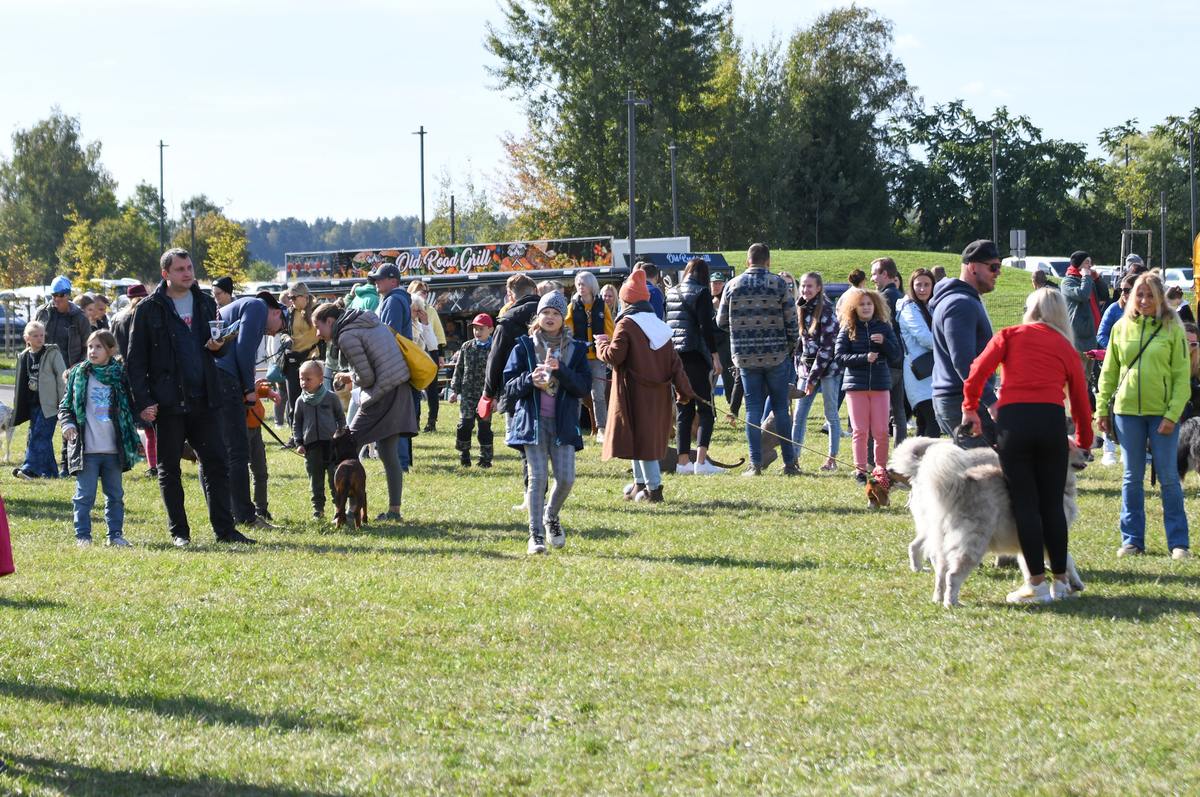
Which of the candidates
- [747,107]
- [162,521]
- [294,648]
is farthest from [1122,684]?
[747,107]

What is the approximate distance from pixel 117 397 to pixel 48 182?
81336 mm

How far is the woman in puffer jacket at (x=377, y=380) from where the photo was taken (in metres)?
9.01

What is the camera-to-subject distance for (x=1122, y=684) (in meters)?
4.73

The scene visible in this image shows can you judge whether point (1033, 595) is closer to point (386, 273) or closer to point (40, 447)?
point (386, 273)

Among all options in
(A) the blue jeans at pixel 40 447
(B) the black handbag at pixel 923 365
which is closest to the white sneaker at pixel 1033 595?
(B) the black handbag at pixel 923 365

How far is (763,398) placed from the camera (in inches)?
444

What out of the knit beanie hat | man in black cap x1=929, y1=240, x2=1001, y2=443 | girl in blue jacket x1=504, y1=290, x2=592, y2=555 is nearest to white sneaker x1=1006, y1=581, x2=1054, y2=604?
man in black cap x1=929, y1=240, x2=1001, y2=443

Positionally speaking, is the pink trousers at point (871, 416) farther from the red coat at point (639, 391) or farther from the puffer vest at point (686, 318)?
the puffer vest at point (686, 318)

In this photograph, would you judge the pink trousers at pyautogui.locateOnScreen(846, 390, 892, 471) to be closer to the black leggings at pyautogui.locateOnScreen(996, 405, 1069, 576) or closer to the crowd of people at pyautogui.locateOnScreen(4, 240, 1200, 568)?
the crowd of people at pyautogui.locateOnScreen(4, 240, 1200, 568)

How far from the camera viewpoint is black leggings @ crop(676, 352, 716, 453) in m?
11.3

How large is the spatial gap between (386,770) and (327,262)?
1113 inches

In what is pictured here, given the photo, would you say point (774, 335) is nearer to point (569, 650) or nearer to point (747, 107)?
point (569, 650)

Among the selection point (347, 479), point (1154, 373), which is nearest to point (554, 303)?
point (347, 479)

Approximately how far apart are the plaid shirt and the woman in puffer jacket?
339cm
